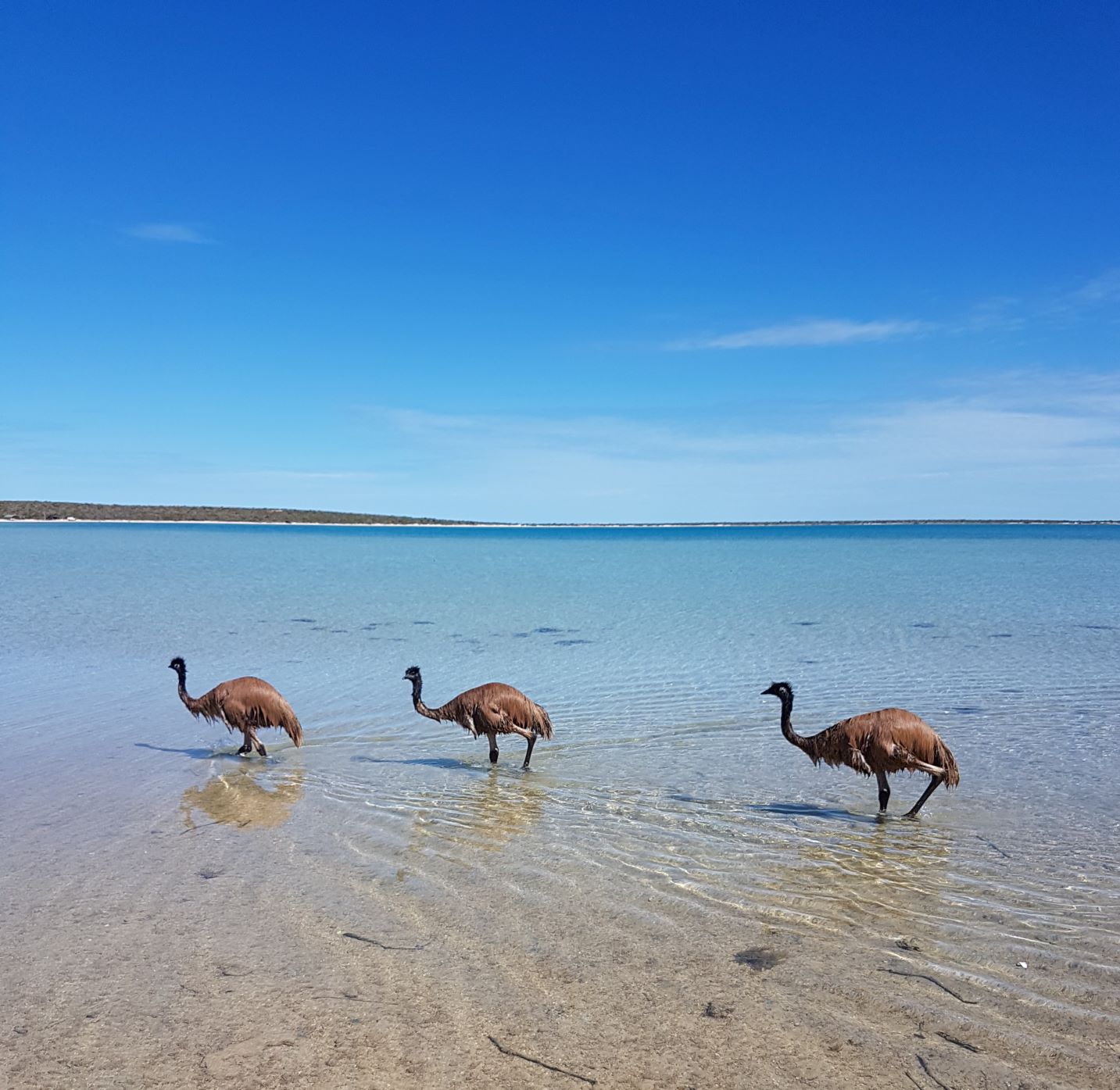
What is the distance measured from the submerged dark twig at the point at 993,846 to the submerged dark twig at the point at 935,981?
8.24ft

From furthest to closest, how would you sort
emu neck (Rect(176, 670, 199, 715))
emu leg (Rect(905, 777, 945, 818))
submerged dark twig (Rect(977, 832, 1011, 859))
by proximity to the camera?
emu neck (Rect(176, 670, 199, 715))
emu leg (Rect(905, 777, 945, 818))
submerged dark twig (Rect(977, 832, 1011, 859))

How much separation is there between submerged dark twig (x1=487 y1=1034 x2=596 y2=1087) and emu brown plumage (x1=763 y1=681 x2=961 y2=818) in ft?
16.0

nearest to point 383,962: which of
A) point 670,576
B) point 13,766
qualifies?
point 13,766

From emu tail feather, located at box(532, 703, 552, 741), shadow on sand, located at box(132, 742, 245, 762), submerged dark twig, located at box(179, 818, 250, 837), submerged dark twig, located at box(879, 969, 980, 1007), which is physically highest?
emu tail feather, located at box(532, 703, 552, 741)

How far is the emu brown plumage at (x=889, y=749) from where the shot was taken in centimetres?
812

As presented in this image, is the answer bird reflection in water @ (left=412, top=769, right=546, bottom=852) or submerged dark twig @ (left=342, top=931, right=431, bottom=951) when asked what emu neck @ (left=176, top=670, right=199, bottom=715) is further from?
submerged dark twig @ (left=342, top=931, right=431, bottom=951)

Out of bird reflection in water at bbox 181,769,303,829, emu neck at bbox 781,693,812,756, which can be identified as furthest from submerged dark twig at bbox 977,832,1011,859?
bird reflection in water at bbox 181,769,303,829

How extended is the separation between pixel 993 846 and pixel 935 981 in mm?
2807

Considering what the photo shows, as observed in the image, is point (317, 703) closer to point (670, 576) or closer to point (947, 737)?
point (947, 737)

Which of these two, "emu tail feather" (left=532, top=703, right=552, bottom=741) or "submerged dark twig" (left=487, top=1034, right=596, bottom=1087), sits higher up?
"emu tail feather" (left=532, top=703, right=552, bottom=741)

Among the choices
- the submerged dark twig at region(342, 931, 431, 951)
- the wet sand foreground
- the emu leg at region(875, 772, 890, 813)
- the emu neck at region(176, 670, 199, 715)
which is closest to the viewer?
the wet sand foreground

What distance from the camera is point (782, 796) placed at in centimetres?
888

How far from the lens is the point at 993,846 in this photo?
7.32m

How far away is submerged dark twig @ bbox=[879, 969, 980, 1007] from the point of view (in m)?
4.70
